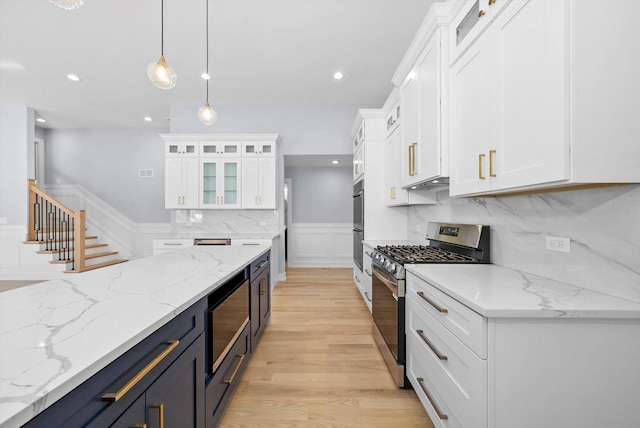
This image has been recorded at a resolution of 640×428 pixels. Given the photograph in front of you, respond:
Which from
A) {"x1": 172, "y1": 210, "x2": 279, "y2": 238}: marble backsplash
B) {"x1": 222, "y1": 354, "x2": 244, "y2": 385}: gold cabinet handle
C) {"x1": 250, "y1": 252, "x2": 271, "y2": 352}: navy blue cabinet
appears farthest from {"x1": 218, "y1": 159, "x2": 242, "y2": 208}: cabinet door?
{"x1": 222, "y1": 354, "x2": 244, "y2": 385}: gold cabinet handle

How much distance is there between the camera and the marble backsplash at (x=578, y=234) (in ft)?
3.75

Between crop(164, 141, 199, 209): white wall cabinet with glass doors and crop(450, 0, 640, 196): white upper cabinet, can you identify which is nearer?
crop(450, 0, 640, 196): white upper cabinet

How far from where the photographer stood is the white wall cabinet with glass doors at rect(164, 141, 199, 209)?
15.3 feet

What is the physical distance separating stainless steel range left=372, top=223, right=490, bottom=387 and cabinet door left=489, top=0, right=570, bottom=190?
69 cm

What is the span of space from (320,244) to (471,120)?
16.8 feet

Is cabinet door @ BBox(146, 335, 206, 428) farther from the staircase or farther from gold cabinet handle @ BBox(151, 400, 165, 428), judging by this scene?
the staircase

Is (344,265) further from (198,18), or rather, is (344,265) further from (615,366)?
(615,366)

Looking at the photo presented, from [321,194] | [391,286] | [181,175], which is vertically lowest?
[391,286]

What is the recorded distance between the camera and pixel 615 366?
1.04 meters

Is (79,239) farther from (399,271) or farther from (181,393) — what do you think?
(399,271)

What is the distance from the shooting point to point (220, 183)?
4668 millimetres

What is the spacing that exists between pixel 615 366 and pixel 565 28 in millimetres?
1227

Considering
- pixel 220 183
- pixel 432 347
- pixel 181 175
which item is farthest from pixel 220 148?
pixel 432 347

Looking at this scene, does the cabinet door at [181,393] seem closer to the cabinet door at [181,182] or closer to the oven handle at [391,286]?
the oven handle at [391,286]
